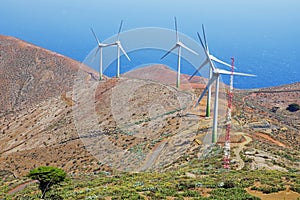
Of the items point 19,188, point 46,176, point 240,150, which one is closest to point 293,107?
point 240,150

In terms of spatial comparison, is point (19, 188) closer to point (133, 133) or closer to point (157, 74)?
point (133, 133)

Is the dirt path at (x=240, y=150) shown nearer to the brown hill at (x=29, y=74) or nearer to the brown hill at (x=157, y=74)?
the brown hill at (x=29, y=74)

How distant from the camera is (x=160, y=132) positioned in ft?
161

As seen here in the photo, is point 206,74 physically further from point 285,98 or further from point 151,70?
point 151,70

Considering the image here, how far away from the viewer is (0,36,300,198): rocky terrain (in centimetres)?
4022

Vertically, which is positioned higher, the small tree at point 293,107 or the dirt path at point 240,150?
the small tree at point 293,107

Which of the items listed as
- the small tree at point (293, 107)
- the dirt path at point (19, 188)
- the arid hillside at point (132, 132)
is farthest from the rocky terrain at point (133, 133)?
the dirt path at point (19, 188)

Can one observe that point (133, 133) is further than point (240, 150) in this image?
Yes

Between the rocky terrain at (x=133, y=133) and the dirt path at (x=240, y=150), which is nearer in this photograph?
the dirt path at (x=240, y=150)

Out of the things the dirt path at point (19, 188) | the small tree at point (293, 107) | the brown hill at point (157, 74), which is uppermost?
the brown hill at point (157, 74)

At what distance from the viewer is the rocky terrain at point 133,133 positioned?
40.2 meters

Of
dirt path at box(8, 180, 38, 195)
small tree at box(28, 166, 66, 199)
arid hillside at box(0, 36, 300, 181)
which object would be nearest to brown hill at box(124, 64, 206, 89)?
arid hillside at box(0, 36, 300, 181)

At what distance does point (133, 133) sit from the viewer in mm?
51469

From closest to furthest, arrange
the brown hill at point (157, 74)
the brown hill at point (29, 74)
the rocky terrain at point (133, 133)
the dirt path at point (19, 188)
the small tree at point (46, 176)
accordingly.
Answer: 1. the small tree at point (46, 176)
2. the dirt path at point (19, 188)
3. the rocky terrain at point (133, 133)
4. the brown hill at point (29, 74)
5. the brown hill at point (157, 74)
